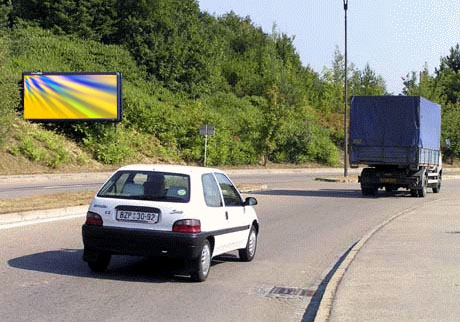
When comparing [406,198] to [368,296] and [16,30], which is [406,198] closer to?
[368,296]

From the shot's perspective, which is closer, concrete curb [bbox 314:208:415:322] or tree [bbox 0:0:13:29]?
concrete curb [bbox 314:208:415:322]

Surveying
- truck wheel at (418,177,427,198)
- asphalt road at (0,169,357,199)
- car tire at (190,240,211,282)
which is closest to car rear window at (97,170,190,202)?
car tire at (190,240,211,282)

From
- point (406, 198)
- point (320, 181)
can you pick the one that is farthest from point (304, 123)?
point (406, 198)

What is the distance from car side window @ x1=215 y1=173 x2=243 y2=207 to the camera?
11.0 meters

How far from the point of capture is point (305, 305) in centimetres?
879

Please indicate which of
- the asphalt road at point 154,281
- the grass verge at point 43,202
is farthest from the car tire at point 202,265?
the grass verge at point 43,202

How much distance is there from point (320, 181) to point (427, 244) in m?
27.3

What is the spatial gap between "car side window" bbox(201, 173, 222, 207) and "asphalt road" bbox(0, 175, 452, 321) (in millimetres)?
1062

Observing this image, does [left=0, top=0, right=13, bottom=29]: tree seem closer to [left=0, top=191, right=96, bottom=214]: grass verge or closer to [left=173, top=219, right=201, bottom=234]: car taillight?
[left=0, top=191, right=96, bottom=214]: grass verge

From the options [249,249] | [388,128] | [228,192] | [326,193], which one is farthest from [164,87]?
[228,192]

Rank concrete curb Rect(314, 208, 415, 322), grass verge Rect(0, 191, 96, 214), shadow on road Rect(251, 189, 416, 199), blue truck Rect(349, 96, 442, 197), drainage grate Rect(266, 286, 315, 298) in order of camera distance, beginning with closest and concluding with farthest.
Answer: concrete curb Rect(314, 208, 415, 322), drainage grate Rect(266, 286, 315, 298), grass verge Rect(0, 191, 96, 214), blue truck Rect(349, 96, 442, 197), shadow on road Rect(251, 189, 416, 199)

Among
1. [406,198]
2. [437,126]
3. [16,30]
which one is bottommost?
[406,198]

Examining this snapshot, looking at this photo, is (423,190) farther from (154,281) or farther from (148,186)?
(154,281)

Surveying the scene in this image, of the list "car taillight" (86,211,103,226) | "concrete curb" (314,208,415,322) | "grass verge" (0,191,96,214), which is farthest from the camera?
"grass verge" (0,191,96,214)
